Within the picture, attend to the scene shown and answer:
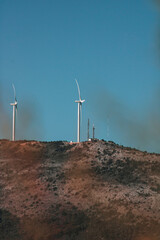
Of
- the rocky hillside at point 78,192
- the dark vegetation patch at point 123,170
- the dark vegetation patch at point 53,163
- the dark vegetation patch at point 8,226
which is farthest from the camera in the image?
the dark vegetation patch at point 123,170

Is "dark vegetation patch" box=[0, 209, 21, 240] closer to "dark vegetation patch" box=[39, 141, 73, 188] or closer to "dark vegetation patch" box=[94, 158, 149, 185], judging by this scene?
"dark vegetation patch" box=[39, 141, 73, 188]

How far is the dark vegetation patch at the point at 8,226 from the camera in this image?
7706 centimetres

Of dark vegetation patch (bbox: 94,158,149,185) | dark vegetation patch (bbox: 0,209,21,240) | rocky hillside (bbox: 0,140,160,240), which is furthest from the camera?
dark vegetation patch (bbox: 94,158,149,185)

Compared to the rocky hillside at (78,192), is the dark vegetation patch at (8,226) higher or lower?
Result: lower

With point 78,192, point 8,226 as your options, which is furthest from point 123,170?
Answer: point 8,226

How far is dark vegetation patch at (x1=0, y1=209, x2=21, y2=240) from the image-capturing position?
7706cm

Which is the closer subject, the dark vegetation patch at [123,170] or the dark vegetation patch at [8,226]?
the dark vegetation patch at [8,226]

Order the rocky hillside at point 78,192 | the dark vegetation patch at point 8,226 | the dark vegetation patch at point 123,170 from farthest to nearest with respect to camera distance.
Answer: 1. the dark vegetation patch at point 123,170
2. the rocky hillside at point 78,192
3. the dark vegetation patch at point 8,226

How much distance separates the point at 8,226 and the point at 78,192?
16.9 metres

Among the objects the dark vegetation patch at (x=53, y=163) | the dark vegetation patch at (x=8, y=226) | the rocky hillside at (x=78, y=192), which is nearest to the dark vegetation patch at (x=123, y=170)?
the rocky hillside at (x=78, y=192)

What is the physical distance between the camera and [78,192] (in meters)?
91.8

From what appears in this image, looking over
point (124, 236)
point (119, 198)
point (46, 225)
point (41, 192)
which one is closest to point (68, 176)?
point (41, 192)

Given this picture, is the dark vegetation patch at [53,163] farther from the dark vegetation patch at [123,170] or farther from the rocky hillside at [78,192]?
the dark vegetation patch at [123,170]

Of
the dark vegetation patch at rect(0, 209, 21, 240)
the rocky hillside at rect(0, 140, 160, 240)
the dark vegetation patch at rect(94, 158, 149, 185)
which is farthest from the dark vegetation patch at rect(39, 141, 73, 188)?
the dark vegetation patch at rect(0, 209, 21, 240)
